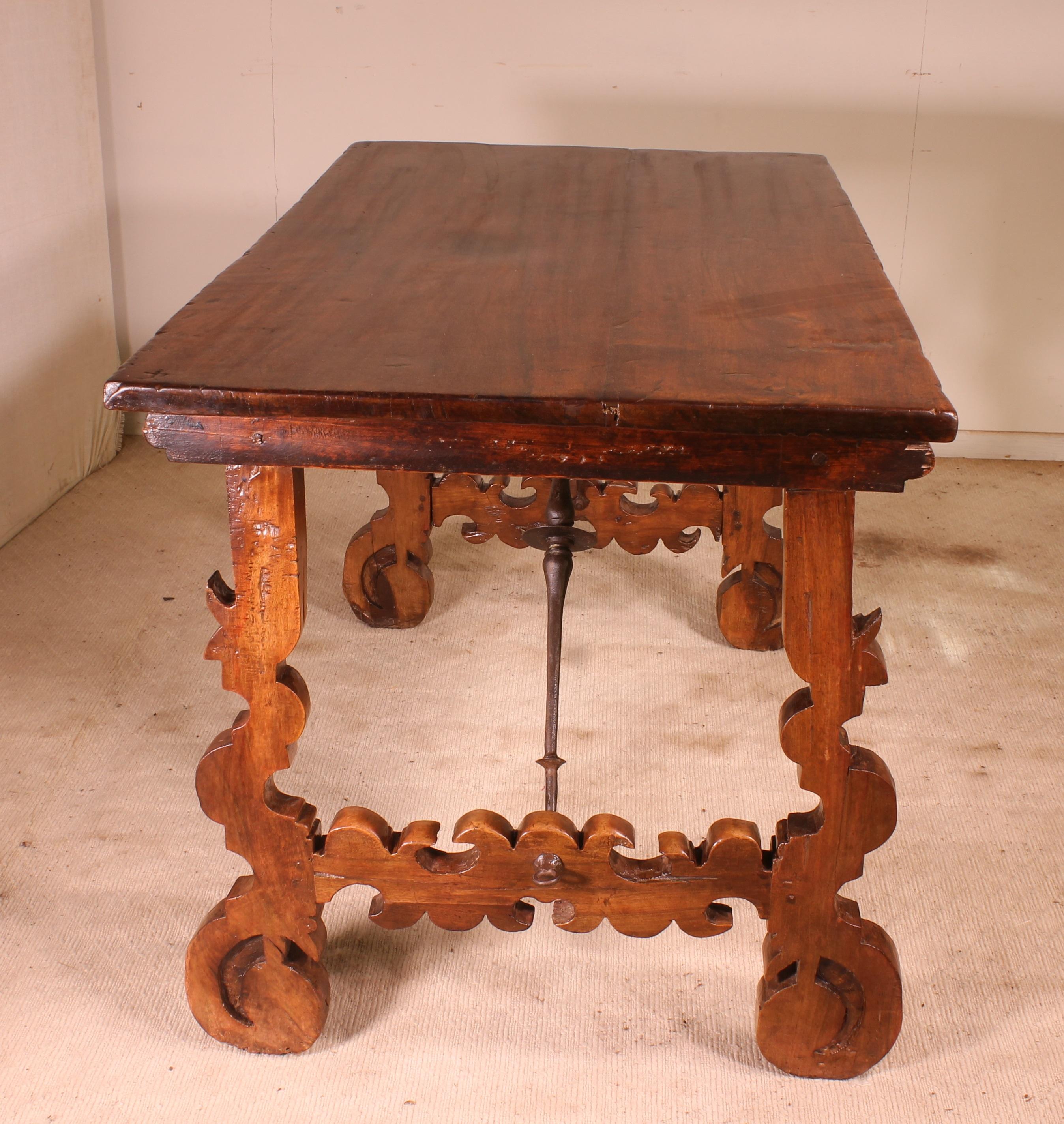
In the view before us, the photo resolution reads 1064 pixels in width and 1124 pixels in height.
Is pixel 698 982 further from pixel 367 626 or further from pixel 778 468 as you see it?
pixel 367 626

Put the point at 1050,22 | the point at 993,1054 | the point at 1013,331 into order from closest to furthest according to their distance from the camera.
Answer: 1. the point at 993,1054
2. the point at 1050,22
3. the point at 1013,331

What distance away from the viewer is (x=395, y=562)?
1.97 m

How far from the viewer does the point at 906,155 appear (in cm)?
254

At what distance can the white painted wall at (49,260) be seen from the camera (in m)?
2.21

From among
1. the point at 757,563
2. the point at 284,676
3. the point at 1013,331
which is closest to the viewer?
the point at 284,676

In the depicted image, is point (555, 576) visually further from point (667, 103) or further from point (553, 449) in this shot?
point (667, 103)

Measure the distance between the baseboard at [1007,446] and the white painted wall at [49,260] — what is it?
182 centimetres

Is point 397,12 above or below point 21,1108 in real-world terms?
above

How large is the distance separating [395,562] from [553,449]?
3.33 ft

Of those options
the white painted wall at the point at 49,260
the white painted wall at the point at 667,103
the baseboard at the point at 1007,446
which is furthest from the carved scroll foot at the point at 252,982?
the baseboard at the point at 1007,446

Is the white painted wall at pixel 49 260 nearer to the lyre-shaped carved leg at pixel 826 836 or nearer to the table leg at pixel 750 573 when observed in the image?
the table leg at pixel 750 573

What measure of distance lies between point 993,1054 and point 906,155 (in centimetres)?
189

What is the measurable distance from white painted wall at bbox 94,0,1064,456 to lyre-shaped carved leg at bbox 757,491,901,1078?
1.70 metres

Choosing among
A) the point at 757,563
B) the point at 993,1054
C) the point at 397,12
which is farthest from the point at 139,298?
the point at 993,1054
